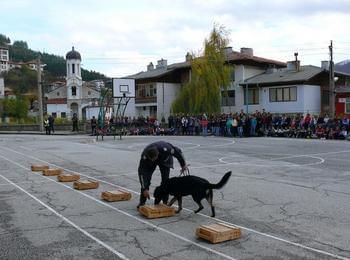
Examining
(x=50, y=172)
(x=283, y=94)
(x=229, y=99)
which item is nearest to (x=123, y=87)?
(x=283, y=94)

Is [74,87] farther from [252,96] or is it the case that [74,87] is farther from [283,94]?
[283,94]

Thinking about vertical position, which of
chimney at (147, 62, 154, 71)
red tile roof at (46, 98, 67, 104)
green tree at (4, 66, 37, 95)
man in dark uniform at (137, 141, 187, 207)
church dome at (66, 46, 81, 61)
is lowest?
man in dark uniform at (137, 141, 187, 207)

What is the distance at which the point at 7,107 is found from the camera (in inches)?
3900

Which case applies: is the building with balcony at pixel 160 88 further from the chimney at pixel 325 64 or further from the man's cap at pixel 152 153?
the man's cap at pixel 152 153

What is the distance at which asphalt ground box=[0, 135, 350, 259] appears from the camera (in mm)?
7109

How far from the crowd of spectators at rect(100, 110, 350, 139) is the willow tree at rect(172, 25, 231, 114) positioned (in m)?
12.5

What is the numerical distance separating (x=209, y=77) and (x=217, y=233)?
48417mm

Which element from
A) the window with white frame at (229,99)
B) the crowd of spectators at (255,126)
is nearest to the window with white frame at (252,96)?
the window with white frame at (229,99)

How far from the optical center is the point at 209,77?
2173 inches

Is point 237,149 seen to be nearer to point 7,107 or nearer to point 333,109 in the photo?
point 333,109

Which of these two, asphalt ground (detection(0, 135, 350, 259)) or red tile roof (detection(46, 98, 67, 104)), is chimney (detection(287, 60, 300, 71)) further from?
red tile roof (detection(46, 98, 67, 104))

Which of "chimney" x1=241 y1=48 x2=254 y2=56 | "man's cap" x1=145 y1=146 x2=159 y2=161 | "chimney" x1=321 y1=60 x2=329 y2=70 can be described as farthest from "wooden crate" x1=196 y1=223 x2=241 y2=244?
"chimney" x1=241 y1=48 x2=254 y2=56

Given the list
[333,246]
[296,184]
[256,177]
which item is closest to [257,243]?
[333,246]

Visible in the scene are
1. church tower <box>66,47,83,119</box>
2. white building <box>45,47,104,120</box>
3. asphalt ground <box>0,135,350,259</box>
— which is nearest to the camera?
asphalt ground <box>0,135,350,259</box>
